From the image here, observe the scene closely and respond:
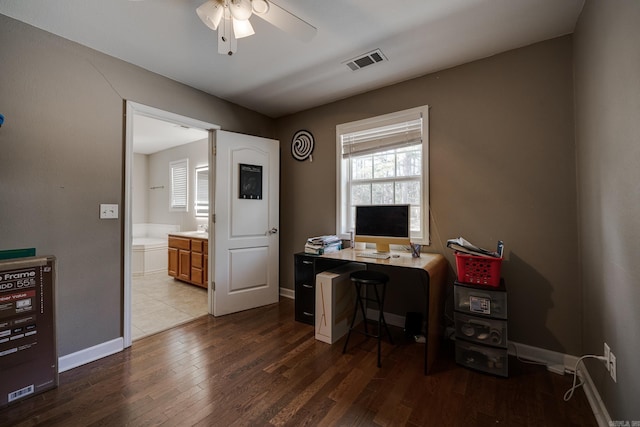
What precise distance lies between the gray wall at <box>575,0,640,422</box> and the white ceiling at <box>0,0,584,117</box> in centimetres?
47

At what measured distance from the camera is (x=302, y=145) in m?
3.44

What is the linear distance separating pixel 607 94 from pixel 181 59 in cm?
301

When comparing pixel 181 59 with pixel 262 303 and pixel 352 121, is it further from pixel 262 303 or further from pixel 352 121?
pixel 262 303

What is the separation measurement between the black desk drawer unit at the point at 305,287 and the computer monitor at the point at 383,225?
1.61 ft

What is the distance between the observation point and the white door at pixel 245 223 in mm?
2965

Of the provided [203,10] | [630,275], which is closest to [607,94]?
[630,275]

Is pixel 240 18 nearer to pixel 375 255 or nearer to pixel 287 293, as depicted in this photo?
pixel 375 255

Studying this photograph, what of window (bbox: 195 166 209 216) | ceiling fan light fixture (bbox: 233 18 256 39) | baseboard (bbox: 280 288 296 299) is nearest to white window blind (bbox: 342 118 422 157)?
ceiling fan light fixture (bbox: 233 18 256 39)

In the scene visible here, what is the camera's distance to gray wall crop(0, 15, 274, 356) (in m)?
1.78

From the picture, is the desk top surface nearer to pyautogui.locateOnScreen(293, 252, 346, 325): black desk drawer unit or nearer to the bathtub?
pyautogui.locateOnScreen(293, 252, 346, 325): black desk drawer unit

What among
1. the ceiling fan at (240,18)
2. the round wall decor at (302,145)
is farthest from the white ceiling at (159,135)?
the ceiling fan at (240,18)

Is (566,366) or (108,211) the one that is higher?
(108,211)

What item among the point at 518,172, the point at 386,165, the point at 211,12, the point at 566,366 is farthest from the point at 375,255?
the point at 211,12

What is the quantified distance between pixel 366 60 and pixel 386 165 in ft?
3.46
